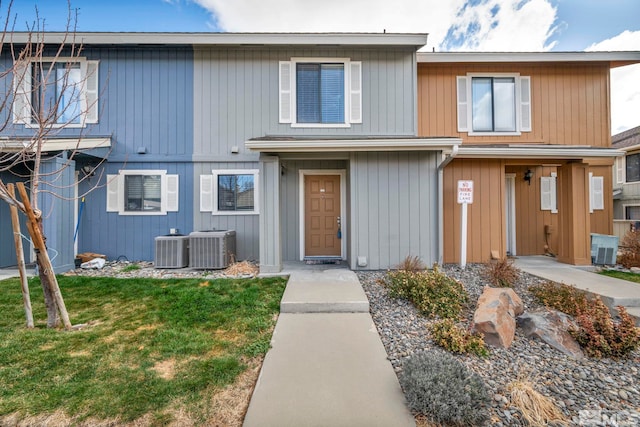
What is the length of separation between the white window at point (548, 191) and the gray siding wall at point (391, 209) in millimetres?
4223

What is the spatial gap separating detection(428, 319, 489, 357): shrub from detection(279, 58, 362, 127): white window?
515cm

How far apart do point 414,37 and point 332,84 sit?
2185 millimetres

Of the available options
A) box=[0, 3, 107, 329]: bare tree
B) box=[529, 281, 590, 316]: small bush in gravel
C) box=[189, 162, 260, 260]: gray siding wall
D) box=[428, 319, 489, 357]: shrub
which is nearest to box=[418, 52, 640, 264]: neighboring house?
box=[529, 281, 590, 316]: small bush in gravel

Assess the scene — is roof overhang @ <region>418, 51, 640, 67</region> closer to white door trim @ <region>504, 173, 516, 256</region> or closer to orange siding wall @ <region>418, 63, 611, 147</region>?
orange siding wall @ <region>418, 63, 611, 147</region>

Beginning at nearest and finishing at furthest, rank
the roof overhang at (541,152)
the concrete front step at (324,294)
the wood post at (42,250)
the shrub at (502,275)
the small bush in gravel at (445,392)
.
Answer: the small bush in gravel at (445,392)
the wood post at (42,250)
the concrete front step at (324,294)
the shrub at (502,275)
the roof overhang at (541,152)

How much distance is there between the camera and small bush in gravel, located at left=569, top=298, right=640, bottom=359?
2713 millimetres

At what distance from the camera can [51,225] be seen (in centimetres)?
543

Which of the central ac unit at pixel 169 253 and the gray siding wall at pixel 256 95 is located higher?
the gray siding wall at pixel 256 95

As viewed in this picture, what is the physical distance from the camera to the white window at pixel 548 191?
24.7 feet

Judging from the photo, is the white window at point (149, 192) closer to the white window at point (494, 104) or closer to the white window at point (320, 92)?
the white window at point (320, 92)

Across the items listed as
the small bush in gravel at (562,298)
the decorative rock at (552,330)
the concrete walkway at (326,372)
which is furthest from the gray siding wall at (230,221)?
the small bush in gravel at (562,298)

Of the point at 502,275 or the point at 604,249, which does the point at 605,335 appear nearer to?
the point at 502,275

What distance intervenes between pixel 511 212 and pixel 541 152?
7.43 feet

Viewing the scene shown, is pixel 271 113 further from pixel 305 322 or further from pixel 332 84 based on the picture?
pixel 305 322
